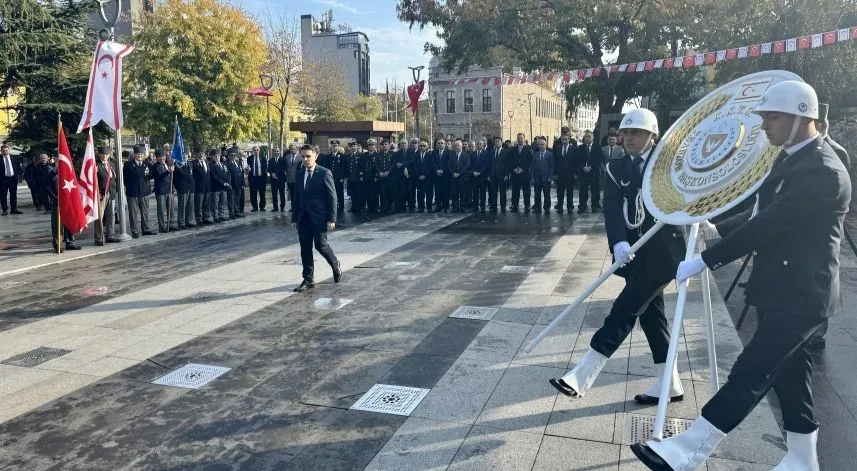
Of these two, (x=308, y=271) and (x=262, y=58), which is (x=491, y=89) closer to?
(x=262, y=58)

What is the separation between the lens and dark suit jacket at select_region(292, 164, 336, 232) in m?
8.46

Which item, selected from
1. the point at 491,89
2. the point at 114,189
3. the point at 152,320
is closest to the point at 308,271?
the point at 152,320

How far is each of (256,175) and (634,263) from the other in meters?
15.6

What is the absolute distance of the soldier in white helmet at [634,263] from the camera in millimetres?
4281

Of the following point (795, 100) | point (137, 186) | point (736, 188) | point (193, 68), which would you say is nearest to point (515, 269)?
point (736, 188)

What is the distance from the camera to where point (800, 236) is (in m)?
3.11

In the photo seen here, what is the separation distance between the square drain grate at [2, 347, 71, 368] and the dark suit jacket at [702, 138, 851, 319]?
5740mm

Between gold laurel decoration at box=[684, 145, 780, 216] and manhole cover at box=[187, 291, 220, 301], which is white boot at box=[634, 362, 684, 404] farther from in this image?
manhole cover at box=[187, 291, 220, 301]

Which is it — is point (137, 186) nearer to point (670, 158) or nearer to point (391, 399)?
point (391, 399)

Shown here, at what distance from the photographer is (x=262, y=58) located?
1178 inches

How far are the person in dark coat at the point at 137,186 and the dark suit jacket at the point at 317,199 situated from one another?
6.62 meters

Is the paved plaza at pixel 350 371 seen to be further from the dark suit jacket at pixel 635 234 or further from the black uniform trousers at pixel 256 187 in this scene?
the black uniform trousers at pixel 256 187

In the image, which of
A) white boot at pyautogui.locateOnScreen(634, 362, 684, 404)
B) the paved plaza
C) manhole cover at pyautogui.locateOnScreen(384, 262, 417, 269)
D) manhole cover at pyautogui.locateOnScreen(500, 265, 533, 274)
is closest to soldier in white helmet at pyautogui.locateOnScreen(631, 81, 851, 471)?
the paved plaza

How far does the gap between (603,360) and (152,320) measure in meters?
5.10
